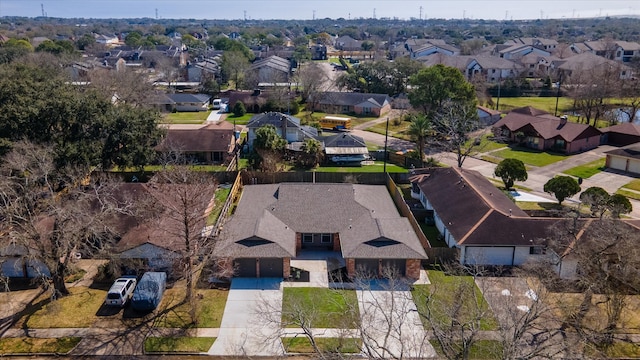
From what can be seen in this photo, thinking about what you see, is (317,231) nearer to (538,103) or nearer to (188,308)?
(188,308)

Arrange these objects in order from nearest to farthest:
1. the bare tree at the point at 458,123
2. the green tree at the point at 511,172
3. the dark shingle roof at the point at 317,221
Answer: the dark shingle roof at the point at 317,221
the green tree at the point at 511,172
the bare tree at the point at 458,123

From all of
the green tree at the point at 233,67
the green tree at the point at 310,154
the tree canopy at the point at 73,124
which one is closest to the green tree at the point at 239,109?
the green tree at the point at 233,67

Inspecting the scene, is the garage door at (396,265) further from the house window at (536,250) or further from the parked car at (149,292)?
the parked car at (149,292)

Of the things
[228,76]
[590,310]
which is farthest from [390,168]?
[228,76]

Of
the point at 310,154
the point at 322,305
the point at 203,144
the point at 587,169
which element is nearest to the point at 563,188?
the point at 587,169

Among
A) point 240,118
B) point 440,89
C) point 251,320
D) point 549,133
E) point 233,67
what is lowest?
point 251,320

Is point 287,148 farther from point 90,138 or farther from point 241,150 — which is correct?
point 90,138

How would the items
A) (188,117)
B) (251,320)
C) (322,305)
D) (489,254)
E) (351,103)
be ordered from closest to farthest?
(251,320), (322,305), (489,254), (188,117), (351,103)
